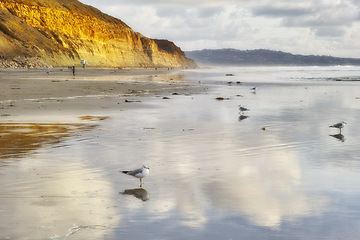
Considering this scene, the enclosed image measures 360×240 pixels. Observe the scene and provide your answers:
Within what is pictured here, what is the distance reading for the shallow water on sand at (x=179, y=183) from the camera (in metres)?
5.59

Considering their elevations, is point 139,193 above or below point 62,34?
below

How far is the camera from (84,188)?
24.1 ft

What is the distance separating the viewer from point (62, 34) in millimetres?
125812

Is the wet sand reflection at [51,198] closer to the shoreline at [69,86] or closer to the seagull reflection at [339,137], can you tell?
the seagull reflection at [339,137]

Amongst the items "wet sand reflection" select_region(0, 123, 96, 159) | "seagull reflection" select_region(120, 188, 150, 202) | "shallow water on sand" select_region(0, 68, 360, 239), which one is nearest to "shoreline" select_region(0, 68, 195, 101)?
"wet sand reflection" select_region(0, 123, 96, 159)

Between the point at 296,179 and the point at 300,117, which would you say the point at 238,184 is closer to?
the point at 296,179

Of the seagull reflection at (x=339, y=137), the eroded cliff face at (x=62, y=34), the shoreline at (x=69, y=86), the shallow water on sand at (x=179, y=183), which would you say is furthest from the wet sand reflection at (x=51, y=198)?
the eroded cliff face at (x=62, y=34)

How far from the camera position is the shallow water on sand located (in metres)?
5.59

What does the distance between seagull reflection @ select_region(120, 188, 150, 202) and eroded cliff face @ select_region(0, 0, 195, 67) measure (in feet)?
309

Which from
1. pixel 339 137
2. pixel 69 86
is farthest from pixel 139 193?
pixel 69 86

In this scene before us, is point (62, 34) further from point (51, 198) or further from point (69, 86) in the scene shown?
point (51, 198)

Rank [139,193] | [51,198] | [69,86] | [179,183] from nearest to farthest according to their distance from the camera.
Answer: [51,198], [139,193], [179,183], [69,86]

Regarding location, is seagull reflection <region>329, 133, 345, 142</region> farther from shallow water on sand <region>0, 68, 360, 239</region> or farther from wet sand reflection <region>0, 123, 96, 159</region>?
wet sand reflection <region>0, 123, 96, 159</region>

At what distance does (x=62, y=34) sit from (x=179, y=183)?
412 ft
